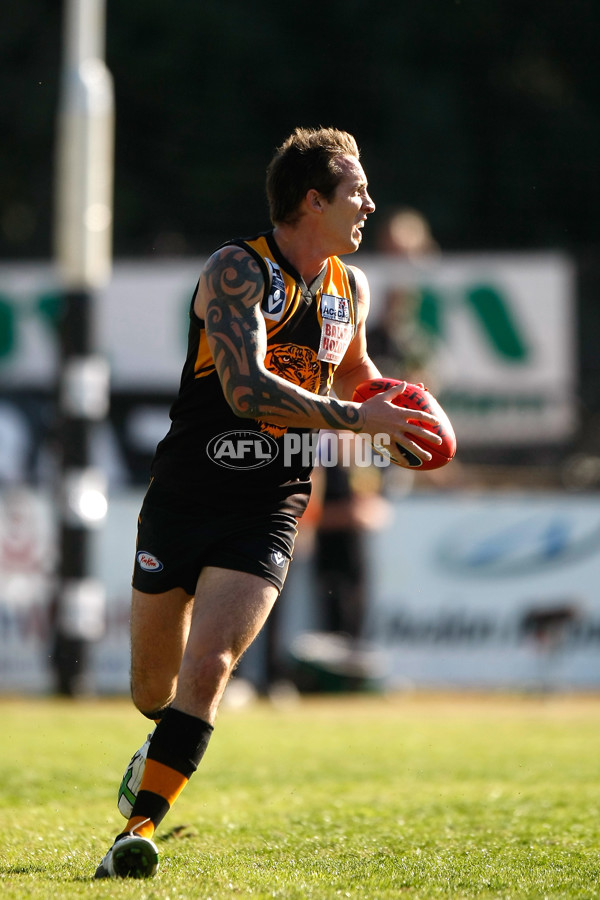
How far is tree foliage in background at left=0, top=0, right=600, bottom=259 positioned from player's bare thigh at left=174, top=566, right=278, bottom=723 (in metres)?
17.7

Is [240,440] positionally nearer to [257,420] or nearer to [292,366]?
[257,420]

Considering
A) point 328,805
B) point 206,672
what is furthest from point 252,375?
point 328,805

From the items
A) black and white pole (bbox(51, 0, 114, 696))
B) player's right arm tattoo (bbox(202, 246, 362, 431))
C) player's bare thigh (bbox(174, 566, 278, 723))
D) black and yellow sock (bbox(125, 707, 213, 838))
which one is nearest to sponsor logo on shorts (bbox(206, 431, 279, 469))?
player's right arm tattoo (bbox(202, 246, 362, 431))

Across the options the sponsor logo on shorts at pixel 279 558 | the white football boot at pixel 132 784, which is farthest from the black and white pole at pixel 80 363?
the sponsor logo on shorts at pixel 279 558

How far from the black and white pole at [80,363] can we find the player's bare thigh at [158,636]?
6305 millimetres

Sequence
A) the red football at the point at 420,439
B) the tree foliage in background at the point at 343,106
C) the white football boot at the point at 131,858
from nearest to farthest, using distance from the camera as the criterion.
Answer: the white football boot at the point at 131,858
the red football at the point at 420,439
the tree foliage in background at the point at 343,106

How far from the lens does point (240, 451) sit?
15.9 ft

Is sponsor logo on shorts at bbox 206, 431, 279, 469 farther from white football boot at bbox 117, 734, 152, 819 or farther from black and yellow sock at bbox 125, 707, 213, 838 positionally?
white football boot at bbox 117, 734, 152, 819

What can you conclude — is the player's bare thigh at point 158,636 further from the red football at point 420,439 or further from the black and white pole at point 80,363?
the black and white pole at point 80,363

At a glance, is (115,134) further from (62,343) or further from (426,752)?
(426,752)

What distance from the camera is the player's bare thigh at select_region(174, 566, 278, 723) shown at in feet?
14.8

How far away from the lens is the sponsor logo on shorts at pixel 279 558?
15.7ft

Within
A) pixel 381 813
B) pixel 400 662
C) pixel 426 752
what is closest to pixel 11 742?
pixel 426 752

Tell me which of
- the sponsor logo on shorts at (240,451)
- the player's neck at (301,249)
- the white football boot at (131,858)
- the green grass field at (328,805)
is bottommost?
the green grass field at (328,805)
